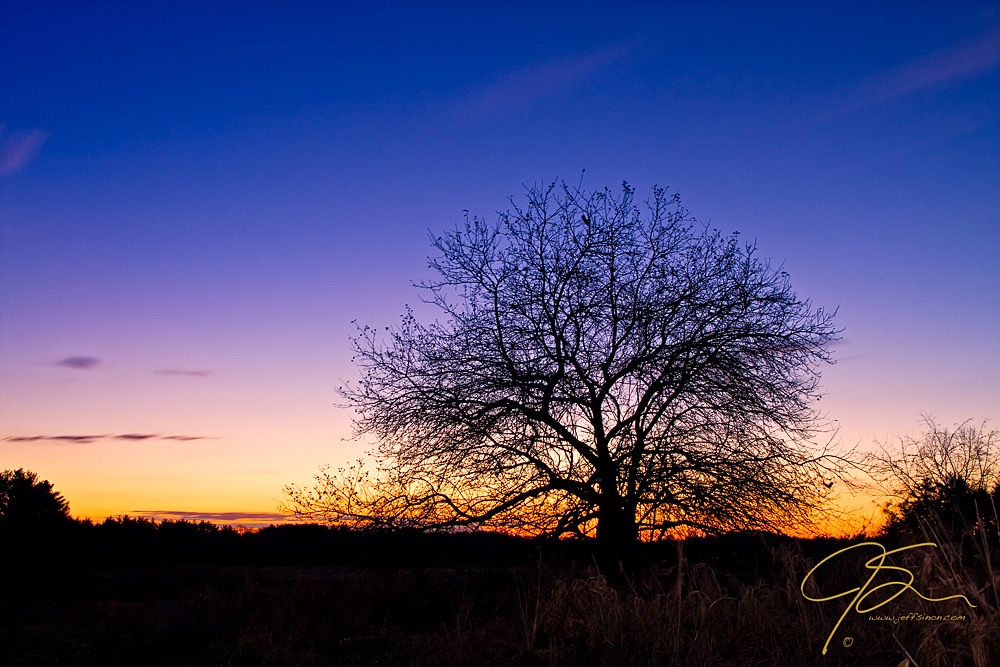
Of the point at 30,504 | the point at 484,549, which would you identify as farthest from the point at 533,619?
the point at 30,504

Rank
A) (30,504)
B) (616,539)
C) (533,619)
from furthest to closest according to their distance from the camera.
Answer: (30,504) → (616,539) → (533,619)

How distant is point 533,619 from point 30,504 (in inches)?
1427

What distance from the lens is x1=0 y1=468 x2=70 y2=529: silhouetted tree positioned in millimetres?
34094

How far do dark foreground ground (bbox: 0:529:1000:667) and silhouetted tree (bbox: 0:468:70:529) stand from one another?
64.2 feet

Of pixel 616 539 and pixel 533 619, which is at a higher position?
pixel 616 539

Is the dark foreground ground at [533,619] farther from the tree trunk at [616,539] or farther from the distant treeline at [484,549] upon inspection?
the tree trunk at [616,539]

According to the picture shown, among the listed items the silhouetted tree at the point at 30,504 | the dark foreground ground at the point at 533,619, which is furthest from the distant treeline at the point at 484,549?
the silhouetted tree at the point at 30,504

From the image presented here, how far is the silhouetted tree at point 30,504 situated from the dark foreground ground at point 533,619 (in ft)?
64.2

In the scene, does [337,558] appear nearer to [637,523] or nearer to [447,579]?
[447,579]

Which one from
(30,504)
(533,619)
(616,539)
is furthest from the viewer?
(30,504)

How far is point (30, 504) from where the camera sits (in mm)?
35062

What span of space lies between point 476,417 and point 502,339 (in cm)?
156

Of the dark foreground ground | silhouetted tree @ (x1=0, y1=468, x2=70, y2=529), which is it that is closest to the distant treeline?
the dark foreground ground

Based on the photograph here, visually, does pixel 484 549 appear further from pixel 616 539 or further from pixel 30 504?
pixel 30 504
